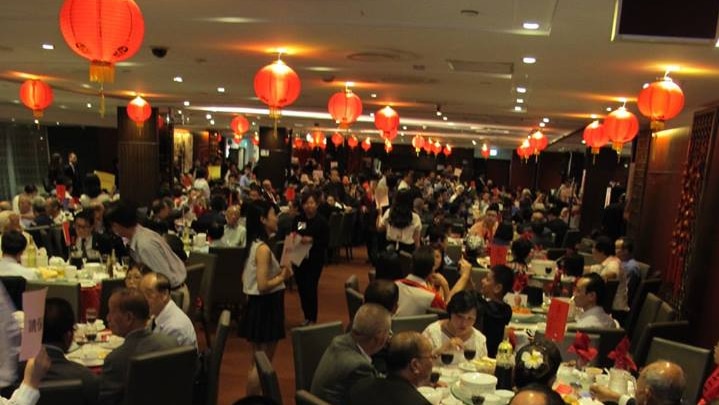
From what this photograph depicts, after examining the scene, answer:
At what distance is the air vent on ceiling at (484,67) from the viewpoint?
571cm

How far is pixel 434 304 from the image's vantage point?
4375 mm

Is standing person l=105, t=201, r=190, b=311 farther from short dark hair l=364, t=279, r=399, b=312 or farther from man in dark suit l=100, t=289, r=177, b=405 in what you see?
short dark hair l=364, t=279, r=399, b=312

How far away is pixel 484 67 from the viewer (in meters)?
5.95

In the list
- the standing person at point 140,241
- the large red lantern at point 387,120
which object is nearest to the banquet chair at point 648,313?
the standing person at point 140,241

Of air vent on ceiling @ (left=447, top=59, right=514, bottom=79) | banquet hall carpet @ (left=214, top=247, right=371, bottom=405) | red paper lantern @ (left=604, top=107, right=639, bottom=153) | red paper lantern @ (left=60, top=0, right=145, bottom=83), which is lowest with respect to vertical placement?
banquet hall carpet @ (left=214, top=247, right=371, bottom=405)

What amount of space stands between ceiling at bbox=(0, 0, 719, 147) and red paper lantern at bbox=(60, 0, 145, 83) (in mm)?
651

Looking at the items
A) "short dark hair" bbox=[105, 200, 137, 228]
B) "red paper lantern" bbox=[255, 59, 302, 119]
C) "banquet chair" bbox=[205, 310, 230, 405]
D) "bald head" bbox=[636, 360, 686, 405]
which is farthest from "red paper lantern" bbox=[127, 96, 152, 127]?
"bald head" bbox=[636, 360, 686, 405]

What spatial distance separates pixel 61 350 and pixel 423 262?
228cm

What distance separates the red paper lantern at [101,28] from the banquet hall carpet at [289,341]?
2.57m

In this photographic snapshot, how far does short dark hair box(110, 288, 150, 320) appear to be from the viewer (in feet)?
10.1

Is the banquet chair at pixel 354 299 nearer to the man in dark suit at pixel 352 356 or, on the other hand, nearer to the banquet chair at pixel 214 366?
the banquet chair at pixel 214 366

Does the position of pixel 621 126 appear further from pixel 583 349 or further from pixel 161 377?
pixel 161 377

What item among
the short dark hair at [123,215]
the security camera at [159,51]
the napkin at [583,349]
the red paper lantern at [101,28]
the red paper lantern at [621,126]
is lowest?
the napkin at [583,349]

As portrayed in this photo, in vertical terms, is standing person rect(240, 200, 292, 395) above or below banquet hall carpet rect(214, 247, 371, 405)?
above
